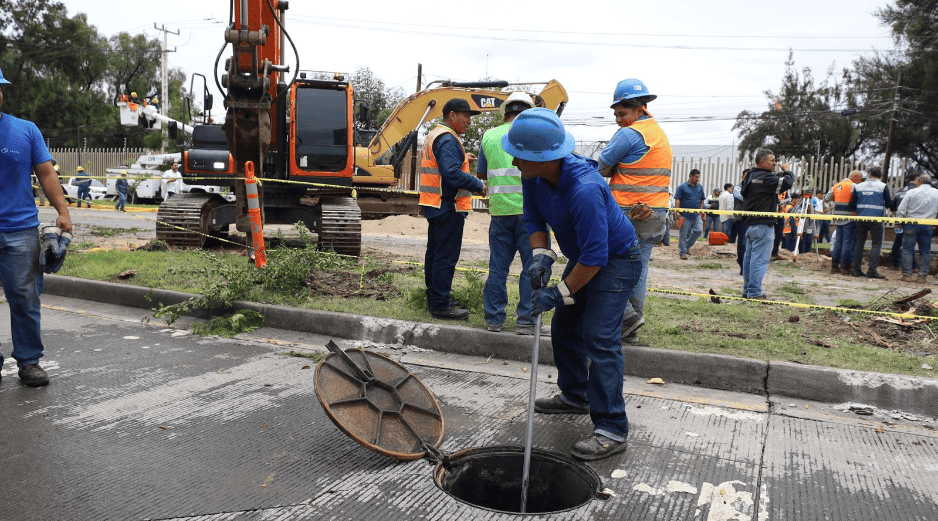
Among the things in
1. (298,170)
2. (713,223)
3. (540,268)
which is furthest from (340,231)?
(713,223)

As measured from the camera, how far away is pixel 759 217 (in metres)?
8.09

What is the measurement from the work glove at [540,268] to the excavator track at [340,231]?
7.22 metres

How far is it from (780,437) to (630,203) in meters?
2.20

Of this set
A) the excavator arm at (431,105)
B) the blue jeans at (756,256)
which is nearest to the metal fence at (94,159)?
the excavator arm at (431,105)

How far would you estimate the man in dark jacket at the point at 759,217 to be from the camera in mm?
7902

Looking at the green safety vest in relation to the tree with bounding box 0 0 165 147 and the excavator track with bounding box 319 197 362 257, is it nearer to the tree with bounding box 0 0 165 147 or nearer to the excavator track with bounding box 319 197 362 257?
the excavator track with bounding box 319 197 362 257

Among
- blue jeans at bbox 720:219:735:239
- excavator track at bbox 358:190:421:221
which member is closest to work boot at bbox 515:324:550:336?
blue jeans at bbox 720:219:735:239

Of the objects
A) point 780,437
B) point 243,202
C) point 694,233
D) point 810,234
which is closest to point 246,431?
point 780,437

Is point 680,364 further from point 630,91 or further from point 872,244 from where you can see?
point 872,244

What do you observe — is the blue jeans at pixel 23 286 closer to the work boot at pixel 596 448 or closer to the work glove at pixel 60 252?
the work glove at pixel 60 252

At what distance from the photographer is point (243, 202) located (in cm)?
904

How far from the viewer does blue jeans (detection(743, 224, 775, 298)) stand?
788 cm

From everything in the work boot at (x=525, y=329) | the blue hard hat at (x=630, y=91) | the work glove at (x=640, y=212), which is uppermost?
the blue hard hat at (x=630, y=91)

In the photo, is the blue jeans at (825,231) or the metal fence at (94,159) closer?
the blue jeans at (825,231)
